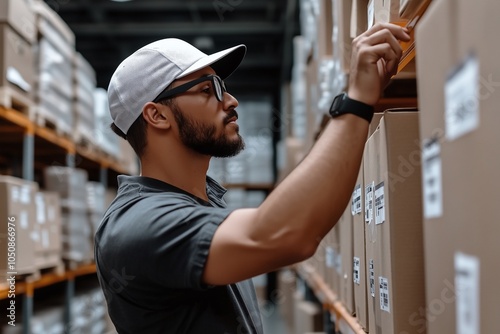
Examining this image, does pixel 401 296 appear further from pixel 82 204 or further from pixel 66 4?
pixel 66 4

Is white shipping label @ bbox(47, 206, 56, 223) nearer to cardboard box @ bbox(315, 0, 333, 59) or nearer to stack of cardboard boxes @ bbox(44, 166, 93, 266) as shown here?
stack of cardboard boxes @ bbox(44, 166, 93, 266)

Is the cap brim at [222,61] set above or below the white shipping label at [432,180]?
above

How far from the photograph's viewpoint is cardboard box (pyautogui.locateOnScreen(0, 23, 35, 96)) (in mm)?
3275

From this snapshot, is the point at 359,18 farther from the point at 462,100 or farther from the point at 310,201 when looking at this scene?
the point at 462,100

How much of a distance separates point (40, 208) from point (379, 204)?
2822 mm

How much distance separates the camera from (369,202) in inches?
75.3

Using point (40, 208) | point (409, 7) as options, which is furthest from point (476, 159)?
point (40, 208)

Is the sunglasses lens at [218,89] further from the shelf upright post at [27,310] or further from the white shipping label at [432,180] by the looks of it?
the shelf upright post at [27,310]

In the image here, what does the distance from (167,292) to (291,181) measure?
49 centimetres

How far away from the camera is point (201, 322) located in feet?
5.60

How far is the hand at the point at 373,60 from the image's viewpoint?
1411mm

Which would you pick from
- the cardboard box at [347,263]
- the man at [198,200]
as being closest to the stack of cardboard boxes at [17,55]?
the man at [198,200]

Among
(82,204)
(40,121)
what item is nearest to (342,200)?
(40,121)

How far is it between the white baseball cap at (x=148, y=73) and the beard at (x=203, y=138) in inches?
3.9
